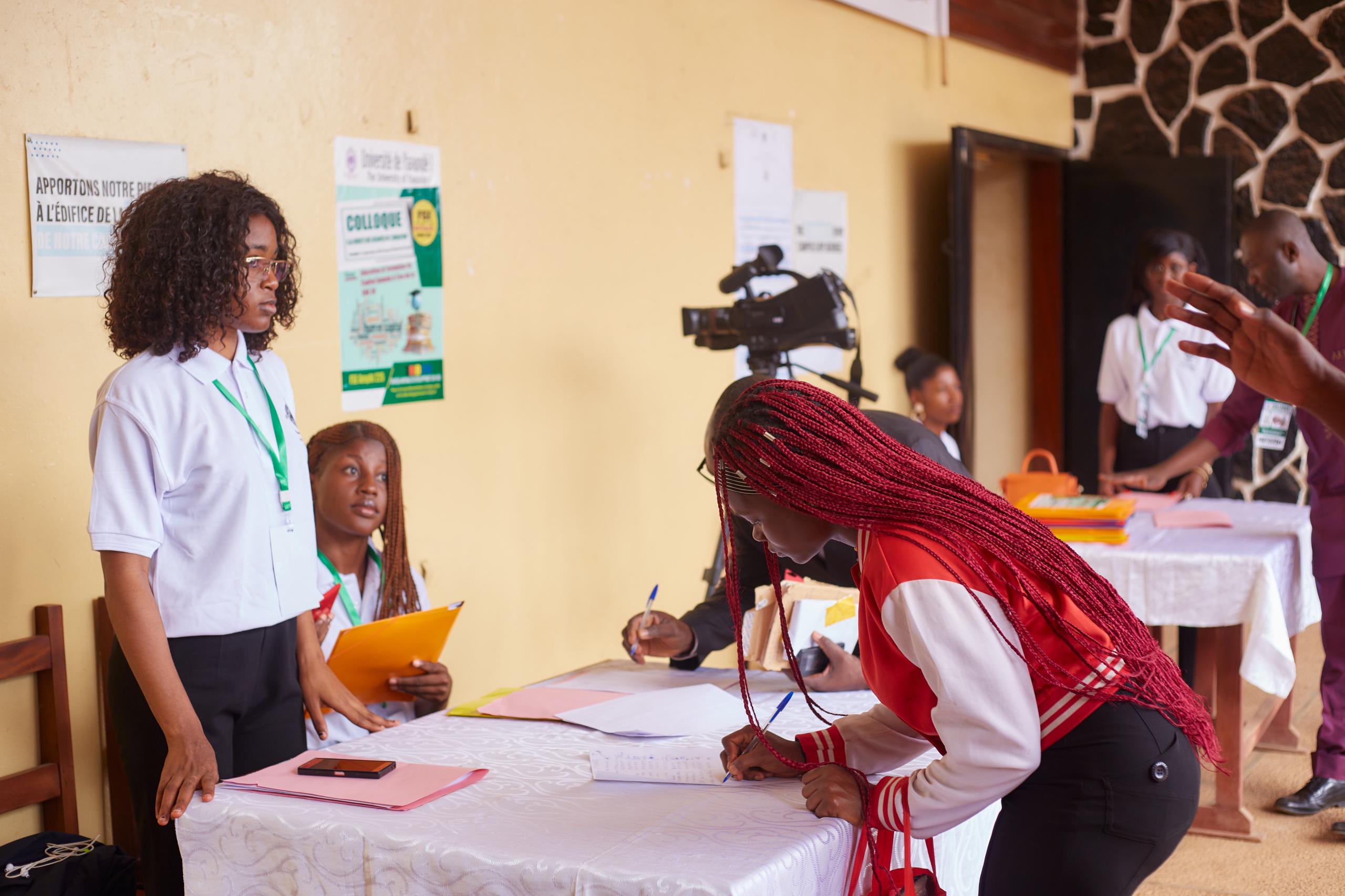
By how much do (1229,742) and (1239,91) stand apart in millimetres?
4184

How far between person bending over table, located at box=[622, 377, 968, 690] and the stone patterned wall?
4576 mm

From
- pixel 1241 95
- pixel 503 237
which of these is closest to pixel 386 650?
pixel 503 237

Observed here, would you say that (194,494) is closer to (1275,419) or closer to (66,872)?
(66,872)

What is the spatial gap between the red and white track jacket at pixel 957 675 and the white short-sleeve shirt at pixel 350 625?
128cm

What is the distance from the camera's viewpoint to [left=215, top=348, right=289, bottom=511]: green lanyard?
1.86 metres

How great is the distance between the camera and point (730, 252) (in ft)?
14.1

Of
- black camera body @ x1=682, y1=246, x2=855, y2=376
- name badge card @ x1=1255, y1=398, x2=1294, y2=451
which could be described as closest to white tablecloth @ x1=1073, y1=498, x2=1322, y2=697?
name badge card @ x1=1255, y1=398, x2=1294, y2=451

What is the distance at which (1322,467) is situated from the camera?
322 centimetres

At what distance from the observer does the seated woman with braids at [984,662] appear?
4.14 feet

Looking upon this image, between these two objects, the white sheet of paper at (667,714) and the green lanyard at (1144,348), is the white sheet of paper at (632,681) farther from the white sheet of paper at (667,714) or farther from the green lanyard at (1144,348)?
the green lanyard at (1144,348)

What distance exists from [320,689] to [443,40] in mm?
1866

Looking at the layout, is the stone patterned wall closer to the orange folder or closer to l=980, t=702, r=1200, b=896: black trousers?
the orange folder

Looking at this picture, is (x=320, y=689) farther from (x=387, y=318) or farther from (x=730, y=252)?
(x=730, y=252)

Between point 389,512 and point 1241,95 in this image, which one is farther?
point 1241,95
